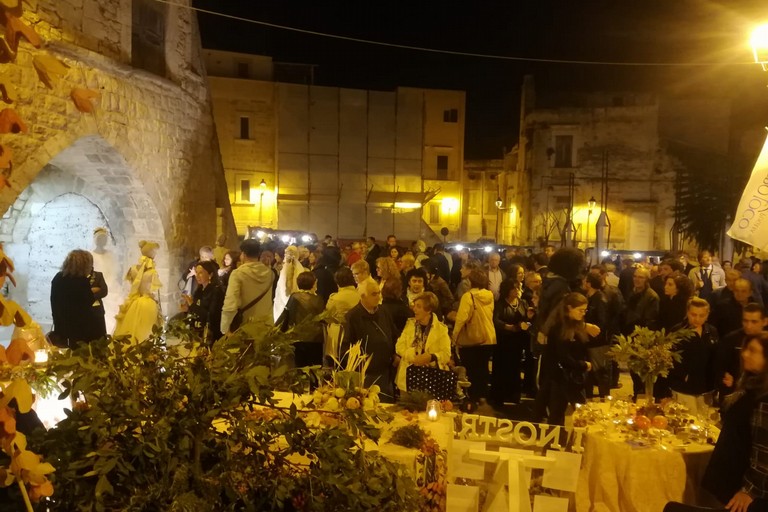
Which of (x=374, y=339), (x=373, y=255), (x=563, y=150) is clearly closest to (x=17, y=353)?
(x=374, y=339)

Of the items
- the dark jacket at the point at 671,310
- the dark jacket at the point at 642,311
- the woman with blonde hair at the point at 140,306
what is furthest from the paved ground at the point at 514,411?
the woman with blonde hair at the point at 140,306

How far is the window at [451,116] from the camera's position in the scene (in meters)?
31.7

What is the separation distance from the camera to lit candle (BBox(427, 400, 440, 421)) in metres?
4.30

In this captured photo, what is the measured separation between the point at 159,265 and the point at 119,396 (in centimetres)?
872

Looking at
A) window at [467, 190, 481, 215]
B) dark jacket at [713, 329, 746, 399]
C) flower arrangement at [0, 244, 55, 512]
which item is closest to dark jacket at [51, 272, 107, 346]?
flower arrangement at [0, 244, 55, 512]

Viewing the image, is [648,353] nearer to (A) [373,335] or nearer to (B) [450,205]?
(A) [373,335]

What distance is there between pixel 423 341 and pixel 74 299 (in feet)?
12.0

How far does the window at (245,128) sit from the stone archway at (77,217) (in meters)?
18.7

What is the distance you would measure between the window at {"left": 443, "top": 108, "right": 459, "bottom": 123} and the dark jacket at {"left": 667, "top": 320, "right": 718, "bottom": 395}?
1079 inches

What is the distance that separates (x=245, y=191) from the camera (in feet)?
92.4

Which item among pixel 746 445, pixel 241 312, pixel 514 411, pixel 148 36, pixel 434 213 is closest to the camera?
pixel 746 445

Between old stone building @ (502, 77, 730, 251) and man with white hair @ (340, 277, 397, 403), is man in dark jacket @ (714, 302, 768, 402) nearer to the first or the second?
man with white hair @ (340, 277, 397, 403)

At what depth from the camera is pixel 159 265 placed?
33.8 feet

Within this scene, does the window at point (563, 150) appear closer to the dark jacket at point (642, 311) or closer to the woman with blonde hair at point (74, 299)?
the dark jacket at point (642, 311)
